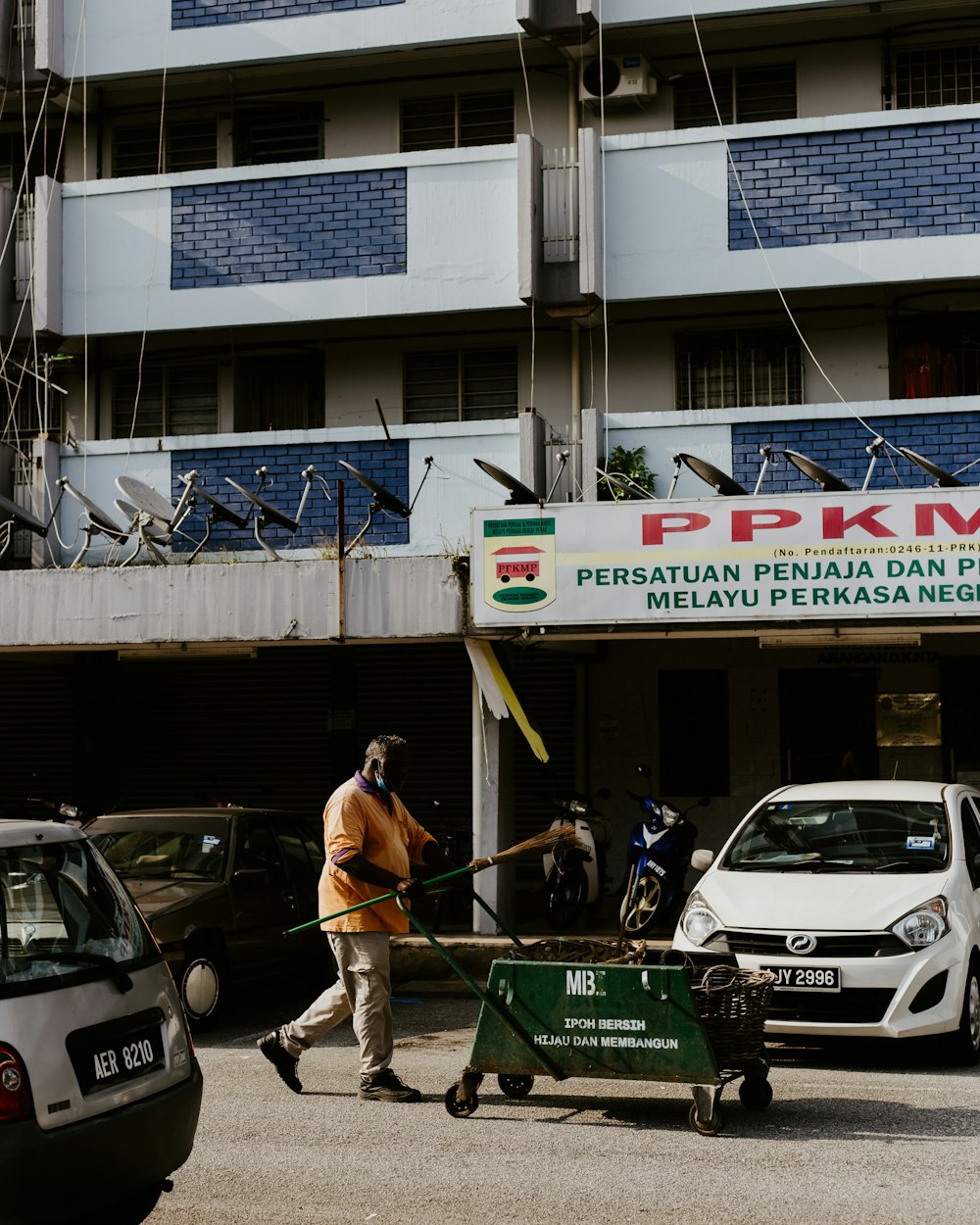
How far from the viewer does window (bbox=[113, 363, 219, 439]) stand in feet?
56.2

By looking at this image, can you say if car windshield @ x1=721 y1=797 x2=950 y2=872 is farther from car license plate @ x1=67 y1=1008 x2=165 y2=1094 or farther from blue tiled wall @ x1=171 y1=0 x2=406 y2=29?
blue tiled wall @ x1=171 y1=0 x2=406 y2=29

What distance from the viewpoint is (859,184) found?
570 inches

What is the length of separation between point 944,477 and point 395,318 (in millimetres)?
6034

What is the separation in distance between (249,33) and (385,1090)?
452 inches

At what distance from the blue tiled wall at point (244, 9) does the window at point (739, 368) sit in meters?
4.43

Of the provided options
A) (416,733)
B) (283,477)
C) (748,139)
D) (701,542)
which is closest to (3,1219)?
(701,542)

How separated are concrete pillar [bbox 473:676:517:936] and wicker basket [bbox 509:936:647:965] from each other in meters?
4.69

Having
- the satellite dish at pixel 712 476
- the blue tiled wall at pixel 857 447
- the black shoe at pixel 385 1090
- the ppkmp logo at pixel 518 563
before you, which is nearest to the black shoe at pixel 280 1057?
the black shoe at pixel 385 1090

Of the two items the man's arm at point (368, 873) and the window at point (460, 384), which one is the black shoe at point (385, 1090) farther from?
the window at point (460, 384)

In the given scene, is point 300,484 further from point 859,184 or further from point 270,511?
point 859,184

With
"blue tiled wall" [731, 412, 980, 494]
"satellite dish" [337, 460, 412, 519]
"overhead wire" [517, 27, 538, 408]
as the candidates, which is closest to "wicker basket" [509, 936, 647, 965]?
"satellite dish" [337, 460, 412, 519]

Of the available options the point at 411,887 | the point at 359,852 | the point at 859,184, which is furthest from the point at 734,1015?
the point at 859,184

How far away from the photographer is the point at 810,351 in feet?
50.1

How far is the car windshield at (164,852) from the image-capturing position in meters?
11.6
